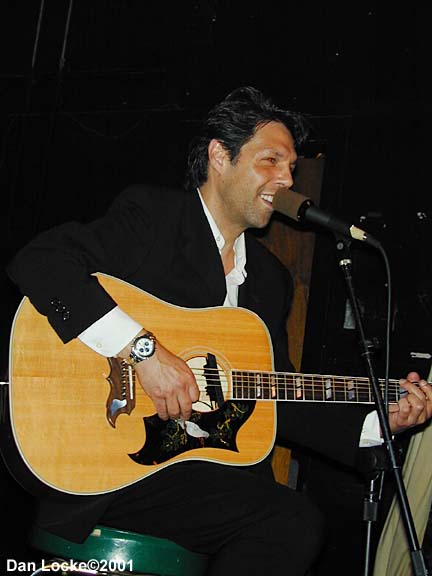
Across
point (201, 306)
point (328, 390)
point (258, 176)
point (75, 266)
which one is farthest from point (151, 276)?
point (328, 390)

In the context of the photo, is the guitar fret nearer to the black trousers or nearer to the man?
the man

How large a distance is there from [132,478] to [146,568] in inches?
10.3

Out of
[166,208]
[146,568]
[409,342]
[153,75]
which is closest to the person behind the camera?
[146,568]

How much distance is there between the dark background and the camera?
4262mm

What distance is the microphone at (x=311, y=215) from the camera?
2.28 meters

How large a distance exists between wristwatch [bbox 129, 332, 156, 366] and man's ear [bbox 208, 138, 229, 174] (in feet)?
3.07

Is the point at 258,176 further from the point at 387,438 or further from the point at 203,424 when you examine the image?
the point at 387,438

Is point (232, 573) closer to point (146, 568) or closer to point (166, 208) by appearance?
point (146, 568)

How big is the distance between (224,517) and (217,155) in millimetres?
1402

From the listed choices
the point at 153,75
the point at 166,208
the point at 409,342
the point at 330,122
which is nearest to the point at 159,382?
the point at 166,208

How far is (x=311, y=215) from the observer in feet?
7.83

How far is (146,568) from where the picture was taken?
7.85 feet

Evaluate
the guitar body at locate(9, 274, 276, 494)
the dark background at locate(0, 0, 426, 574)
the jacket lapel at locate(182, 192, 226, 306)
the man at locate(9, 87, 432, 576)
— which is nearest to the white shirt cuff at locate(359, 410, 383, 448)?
the man at locate(9, 87, 432, 576)

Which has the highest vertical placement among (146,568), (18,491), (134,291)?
(134,291)
